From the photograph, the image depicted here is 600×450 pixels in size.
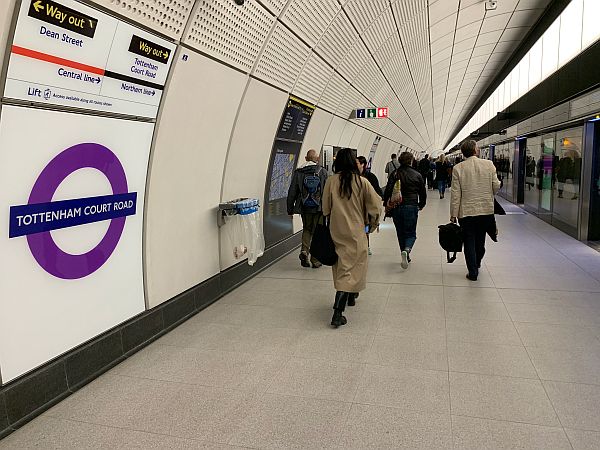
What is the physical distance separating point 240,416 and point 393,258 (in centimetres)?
515

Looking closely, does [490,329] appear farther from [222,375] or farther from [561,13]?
[561,13]

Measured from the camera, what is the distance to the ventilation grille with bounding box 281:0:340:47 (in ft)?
18.0

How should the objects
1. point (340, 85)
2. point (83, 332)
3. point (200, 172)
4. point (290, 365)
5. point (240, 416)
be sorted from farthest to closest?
point (340, 85), point (200, 172), point (290, 365), point (83, 332), point (240, 416)

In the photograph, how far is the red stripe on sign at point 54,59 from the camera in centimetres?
268

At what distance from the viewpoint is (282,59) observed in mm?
6070

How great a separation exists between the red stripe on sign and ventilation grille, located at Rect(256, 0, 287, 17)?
2184 millimetres

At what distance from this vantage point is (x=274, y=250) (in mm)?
7562

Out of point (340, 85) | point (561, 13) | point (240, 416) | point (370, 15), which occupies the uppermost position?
point (561, 13)

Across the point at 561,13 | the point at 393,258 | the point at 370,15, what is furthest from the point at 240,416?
the point at 561,13

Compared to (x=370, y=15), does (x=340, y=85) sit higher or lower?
lower

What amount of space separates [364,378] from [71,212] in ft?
7.68

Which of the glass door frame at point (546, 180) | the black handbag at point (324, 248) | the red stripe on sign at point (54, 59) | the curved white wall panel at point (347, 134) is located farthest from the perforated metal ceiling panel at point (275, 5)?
the glass door frame at point (546, 180)

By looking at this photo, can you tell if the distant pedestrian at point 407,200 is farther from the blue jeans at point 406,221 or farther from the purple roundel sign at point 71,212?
the purple roundel sign at point 71,212

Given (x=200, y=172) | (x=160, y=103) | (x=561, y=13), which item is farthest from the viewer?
(x=561, y=13)
